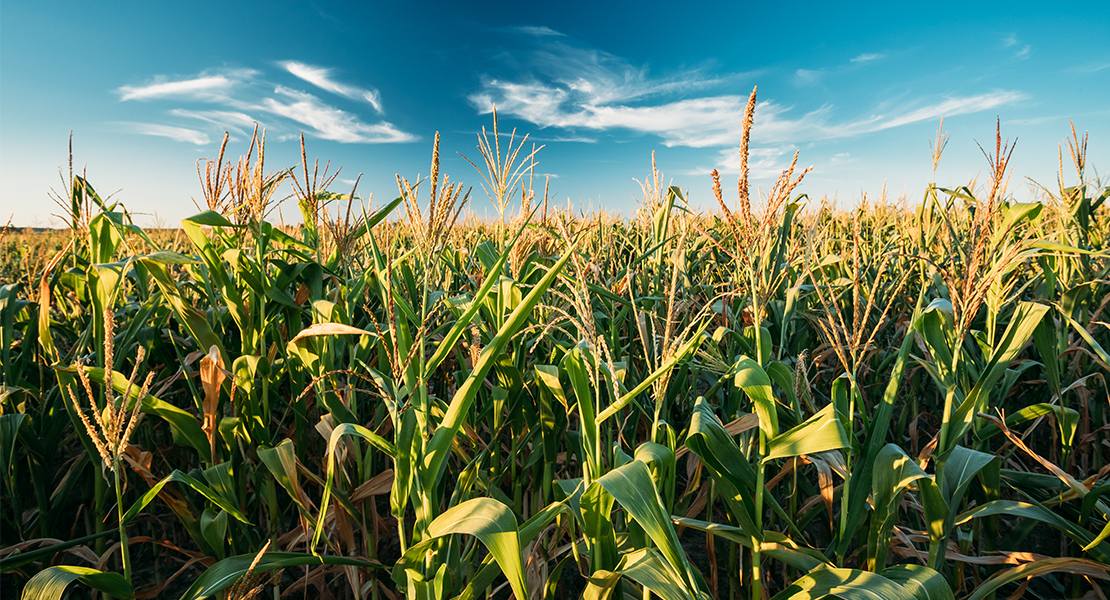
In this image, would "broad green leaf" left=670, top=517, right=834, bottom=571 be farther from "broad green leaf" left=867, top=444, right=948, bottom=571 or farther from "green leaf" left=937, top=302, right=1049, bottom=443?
"green leaf" left=937, top=302, right=1049, bottom=443

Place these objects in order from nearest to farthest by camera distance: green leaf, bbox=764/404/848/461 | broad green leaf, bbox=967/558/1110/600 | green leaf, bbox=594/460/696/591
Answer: green leaf, bbox=594/460/696/591 < green leaf, bbox=764/404/848/461 < broad green leaf, bbox=967/558/1110/600

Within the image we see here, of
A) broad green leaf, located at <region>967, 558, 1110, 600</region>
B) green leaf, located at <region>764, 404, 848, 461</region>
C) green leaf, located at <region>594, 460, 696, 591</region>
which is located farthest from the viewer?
broad green leaf, located at <region>967, 558, 1110, 600</region>

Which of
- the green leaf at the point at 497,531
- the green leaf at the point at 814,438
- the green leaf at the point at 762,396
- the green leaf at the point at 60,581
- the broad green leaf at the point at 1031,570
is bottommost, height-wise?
the broad green leaf at the point at 1031,570

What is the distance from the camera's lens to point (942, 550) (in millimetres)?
1031

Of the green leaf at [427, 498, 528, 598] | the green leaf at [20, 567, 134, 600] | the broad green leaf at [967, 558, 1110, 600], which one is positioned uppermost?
the green leaf at [427, 498, 528, 598]

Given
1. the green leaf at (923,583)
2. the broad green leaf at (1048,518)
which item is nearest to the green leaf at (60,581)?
the green leaf at (923,583)

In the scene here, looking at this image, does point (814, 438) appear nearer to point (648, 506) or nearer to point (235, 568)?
point (648, 506)

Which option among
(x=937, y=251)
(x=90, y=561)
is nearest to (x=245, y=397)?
(x=90, y=561)

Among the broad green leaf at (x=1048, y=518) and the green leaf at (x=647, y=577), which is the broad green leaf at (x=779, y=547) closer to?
the green leaf at (x=647, y=577)

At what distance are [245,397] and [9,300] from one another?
0.71 m

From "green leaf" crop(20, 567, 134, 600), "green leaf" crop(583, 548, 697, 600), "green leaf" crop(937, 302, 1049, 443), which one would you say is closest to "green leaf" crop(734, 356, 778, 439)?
"green leaf" crop(583, 548, 697, 600)

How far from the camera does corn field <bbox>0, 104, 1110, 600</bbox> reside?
888mm

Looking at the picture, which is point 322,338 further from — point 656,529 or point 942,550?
point 942,550

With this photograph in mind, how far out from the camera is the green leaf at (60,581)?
0.81 m
